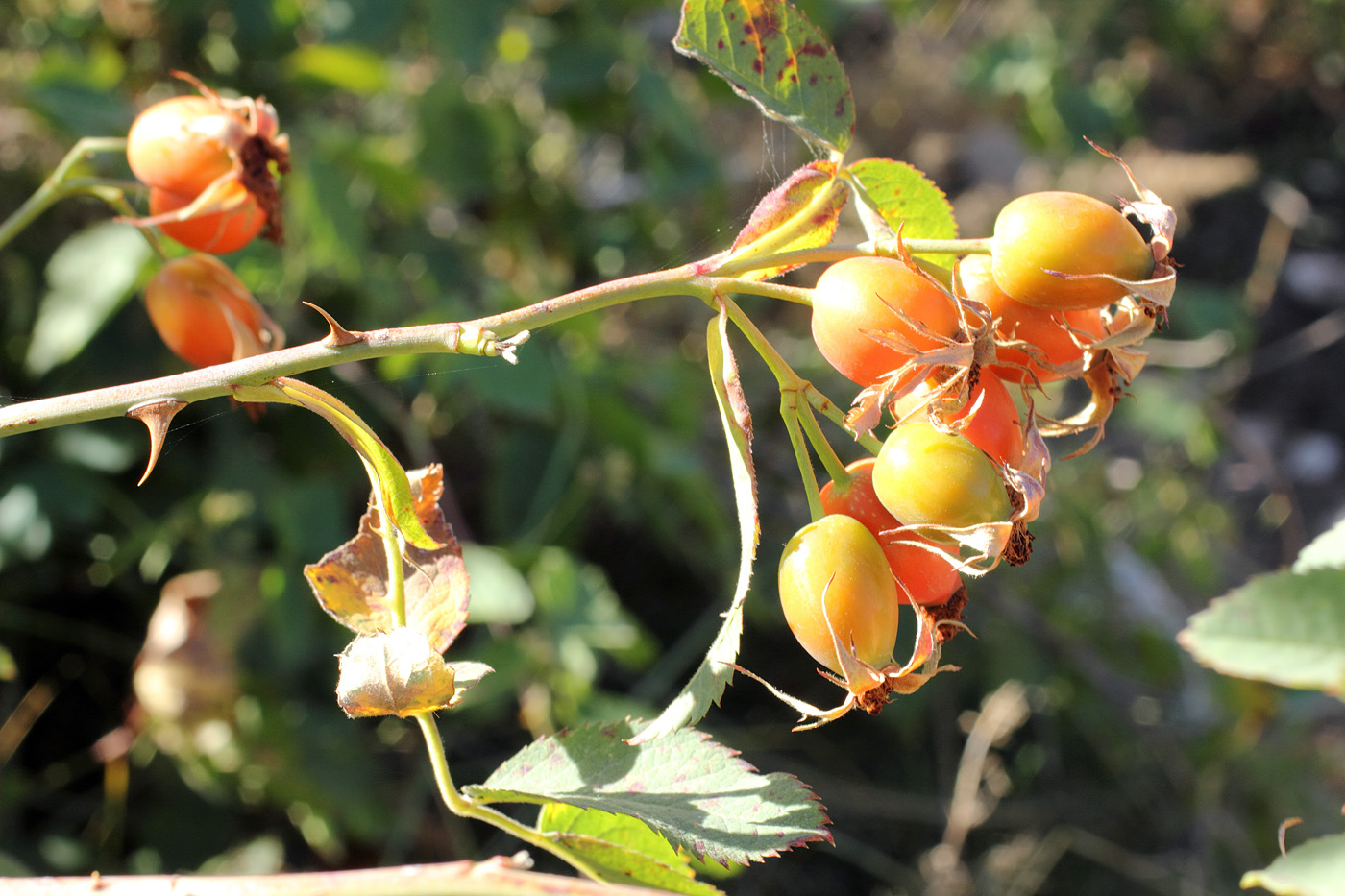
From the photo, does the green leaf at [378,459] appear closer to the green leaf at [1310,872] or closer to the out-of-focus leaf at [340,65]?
the green leaf at [1310,872]

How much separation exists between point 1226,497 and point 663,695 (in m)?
2.43

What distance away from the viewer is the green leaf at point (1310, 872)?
40cm

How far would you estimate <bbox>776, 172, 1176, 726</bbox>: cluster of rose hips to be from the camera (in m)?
0.57

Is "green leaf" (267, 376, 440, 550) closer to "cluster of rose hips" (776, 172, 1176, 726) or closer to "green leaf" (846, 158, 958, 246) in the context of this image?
"cluster of rose hips" (776, 172, 1176, 726)

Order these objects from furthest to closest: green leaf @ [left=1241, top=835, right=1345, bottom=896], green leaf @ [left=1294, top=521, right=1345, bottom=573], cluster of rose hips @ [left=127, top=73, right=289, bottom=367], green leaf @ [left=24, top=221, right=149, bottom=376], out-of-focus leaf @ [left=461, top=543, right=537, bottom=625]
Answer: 1. out-of-focus leaf @ [left=461, top=543, right=537, bottom=625]
2. green leaf @ [left=24, top=221, right=149, bottom=376]
3. cluster of rose hips @ [left=127, top=73, right=289, bottom=367]
4. green leaf @ [left=1294, top=521, right=1345, bottom=573]
5. green leaf @ [left=1241, top=835, right=1345, bottom=896]

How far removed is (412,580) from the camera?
683mm

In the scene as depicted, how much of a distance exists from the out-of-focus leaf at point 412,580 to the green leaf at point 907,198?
363 millimetres

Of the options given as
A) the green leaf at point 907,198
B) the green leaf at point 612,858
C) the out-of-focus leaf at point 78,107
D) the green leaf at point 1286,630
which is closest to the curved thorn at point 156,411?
the green leaf at point 612,858

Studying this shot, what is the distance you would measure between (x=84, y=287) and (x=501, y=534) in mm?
778

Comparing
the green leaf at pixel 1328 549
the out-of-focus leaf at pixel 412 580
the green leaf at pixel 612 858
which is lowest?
the green leaf at pixel 612 858

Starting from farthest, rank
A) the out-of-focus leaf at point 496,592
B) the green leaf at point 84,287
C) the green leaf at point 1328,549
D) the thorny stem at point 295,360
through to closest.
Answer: the out-of-focus leaf at point 496,592 → the green leaf at point 84,287 → the green leaf at point 1328,549 → the thorny stem at point 295,360

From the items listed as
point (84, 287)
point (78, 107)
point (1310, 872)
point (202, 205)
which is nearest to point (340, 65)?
point (78, 107)

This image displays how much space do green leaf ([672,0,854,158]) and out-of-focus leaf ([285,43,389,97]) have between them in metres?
1.45

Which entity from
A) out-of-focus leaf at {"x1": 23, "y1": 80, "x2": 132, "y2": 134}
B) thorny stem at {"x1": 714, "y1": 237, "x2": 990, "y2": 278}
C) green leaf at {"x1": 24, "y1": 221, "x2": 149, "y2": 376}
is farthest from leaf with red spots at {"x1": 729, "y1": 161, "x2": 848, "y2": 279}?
out-of-focus leaf at {"x1": 23, "y1": 80, "x2": 132, "y2": 134}
